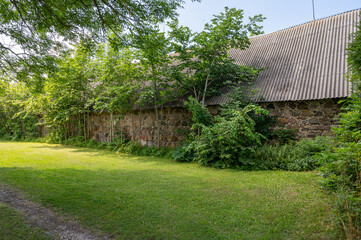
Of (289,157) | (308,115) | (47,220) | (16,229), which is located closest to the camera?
(16,229)

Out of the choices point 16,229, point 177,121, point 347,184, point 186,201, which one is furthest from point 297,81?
point 16,229

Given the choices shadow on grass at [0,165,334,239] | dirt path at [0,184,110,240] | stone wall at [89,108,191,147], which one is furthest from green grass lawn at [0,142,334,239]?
stone wall at [89,108,191,147]

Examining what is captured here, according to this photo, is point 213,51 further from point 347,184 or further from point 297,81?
point 347,184

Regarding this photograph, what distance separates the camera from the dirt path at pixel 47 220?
3414 millimetres

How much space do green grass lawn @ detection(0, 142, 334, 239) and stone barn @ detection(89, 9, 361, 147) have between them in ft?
10.5

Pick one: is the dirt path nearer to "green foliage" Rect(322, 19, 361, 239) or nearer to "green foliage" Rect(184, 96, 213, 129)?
"green foliage" Rect(322, 19, 361, 239)

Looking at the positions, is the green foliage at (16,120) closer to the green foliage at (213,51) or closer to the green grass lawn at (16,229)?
the green foliage at (213,51)

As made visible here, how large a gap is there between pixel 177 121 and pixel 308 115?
5.77 metres

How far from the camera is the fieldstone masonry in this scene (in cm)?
879

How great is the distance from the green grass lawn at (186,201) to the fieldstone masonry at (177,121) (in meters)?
2.96

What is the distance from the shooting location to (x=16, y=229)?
355cm

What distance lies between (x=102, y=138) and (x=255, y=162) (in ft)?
36.5

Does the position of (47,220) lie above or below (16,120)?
below

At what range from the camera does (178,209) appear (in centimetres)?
435
